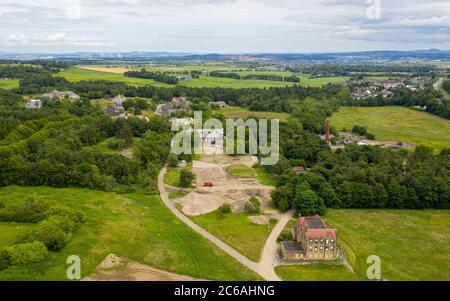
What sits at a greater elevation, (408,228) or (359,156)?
(359,156)

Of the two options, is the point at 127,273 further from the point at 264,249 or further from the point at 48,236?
the point at 264,249

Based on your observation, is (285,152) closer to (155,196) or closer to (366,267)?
(155,196)

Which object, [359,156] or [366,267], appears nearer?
[366,267]

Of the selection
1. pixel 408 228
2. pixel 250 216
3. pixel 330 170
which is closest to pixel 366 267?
pixel 408 228

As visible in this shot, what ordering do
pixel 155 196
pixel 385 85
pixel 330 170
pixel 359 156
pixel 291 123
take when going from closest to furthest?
pixel 155 196
pixel 330 170
pixel 359 156
pixel 291 123
pixel 385 85
